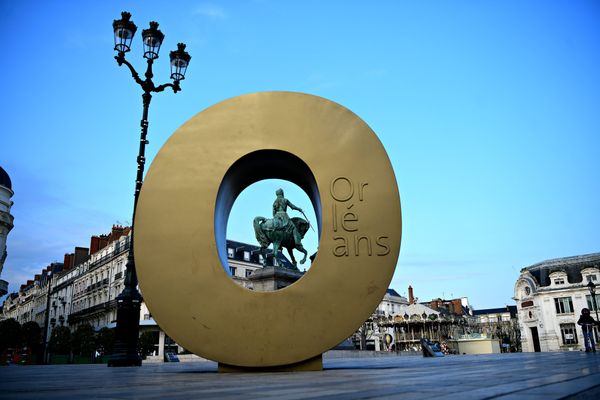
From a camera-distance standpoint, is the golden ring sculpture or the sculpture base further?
the sculpture base

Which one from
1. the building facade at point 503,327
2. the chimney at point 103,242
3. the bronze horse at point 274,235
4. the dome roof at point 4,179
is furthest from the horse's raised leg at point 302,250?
the chimney at point 103,242

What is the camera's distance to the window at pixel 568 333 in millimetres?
54062

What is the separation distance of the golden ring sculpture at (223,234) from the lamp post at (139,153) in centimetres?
438

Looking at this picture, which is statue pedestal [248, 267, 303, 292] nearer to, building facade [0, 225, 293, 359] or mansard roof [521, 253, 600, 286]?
building facade [0, 225, 293, 359]

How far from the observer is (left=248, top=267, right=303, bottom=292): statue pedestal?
13.1 metres

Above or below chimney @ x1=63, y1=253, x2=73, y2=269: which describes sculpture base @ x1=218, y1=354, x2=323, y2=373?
below

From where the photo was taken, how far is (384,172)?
8.89 meters

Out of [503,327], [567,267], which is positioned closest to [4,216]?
[567,267]

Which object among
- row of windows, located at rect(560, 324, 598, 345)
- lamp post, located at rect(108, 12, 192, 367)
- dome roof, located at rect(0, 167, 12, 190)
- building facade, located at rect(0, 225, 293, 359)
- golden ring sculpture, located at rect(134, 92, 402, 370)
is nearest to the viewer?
golden ring sculpture, located at rect(134, 92, 402, 370)

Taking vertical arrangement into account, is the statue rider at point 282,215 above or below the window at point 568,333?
above

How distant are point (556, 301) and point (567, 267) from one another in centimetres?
513

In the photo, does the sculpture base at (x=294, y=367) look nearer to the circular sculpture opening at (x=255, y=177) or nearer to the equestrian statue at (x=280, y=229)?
the circular sculpture opening at (x=255, y=177)

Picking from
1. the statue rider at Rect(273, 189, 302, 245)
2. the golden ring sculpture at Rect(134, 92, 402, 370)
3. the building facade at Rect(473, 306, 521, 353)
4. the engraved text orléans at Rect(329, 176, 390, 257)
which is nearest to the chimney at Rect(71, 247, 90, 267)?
the building facade at Rect(473, 306, 521, 353)

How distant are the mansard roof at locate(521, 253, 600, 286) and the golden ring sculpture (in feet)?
197
